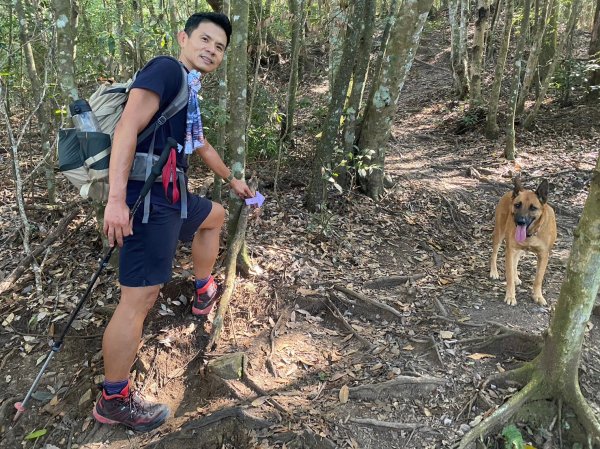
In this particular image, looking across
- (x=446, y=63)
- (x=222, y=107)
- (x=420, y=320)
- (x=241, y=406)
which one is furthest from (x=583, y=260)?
(x=446, y=63)

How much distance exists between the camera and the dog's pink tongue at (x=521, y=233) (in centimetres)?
483

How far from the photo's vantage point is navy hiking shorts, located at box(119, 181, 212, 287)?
10.3 ft

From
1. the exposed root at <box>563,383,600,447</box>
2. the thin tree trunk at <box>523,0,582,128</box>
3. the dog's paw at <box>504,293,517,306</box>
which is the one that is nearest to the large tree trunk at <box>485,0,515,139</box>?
the thin tree trunk at <box>523,0,582,128</box>

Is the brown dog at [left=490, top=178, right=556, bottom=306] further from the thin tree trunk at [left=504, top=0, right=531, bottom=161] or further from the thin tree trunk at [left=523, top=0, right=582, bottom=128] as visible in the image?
the thin tree trunk at [left=523, top=0, right=582, bottom=128]

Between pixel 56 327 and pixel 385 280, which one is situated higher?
pixel 385 280

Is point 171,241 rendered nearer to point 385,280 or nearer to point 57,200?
point 385,280

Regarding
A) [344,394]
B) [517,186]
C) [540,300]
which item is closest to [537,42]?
[517,186]

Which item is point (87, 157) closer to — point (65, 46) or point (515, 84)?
point (65, 46)

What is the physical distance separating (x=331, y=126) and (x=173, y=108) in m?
3.59

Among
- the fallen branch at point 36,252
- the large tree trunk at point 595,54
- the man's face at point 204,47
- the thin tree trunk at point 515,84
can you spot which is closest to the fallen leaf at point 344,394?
the man's face at point 204,47

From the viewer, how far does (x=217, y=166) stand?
4066mm

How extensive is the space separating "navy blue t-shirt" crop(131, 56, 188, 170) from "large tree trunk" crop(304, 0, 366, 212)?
10.5ft

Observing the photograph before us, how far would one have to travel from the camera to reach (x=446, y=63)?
767 inches

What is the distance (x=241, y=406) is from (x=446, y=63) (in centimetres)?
1946
